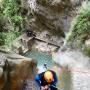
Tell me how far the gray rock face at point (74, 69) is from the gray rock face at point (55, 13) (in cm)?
224

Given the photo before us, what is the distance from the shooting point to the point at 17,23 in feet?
47.2

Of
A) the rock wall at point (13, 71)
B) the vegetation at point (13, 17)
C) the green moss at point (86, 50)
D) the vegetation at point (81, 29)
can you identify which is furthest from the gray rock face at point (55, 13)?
the rock wall at point (13, 71)

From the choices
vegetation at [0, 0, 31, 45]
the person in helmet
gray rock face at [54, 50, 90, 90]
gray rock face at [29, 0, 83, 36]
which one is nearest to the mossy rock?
gray rock face at [54, 50, 90, 90]

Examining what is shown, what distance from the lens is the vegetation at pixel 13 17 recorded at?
14133mm

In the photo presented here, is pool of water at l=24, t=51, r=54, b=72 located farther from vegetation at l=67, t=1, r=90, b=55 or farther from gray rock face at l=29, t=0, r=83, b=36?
vegetation at l=67, t=1, r=90, b=55

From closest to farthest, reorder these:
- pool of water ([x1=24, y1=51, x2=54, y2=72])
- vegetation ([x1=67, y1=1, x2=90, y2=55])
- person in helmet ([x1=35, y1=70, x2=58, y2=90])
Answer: person in helmet ([x1=35, y1=70, x2=58, y2=90]) → vegetation ([x1=67, y1=1, x2=90, y2=55]) → pool of water ([x1=24, y1=51, x2=54, y2=72])

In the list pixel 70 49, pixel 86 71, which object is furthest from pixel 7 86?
pixel 70 49

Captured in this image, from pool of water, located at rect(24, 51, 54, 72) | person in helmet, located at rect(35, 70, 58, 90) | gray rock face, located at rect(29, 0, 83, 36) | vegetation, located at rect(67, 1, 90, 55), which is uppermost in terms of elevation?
gray rock face, located at rect(29, 0, 83, 36)

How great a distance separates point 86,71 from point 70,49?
1.58 meters

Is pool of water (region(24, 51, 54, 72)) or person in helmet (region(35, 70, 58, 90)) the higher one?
pool of water (region(24, 51, 54, 72))

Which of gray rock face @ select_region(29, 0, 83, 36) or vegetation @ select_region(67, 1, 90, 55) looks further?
gray rock face @ select_region(29, 0, 83, 36)

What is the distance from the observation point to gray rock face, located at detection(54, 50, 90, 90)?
7.75 meters

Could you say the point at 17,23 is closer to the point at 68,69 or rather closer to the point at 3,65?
the point at 68,69

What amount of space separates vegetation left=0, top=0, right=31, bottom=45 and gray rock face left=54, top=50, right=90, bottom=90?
422cm
